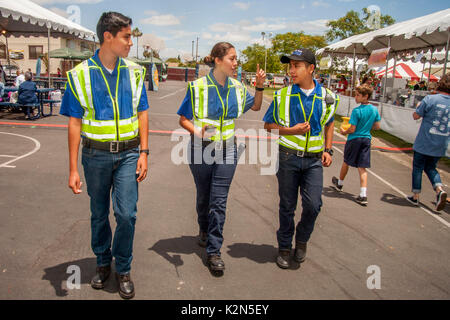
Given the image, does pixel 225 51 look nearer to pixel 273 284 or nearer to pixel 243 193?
pixel 273 284

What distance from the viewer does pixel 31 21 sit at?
13.2 m

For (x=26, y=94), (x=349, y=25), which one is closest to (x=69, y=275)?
(x=26, y=94)

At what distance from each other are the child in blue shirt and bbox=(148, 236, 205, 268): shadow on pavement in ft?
9.88

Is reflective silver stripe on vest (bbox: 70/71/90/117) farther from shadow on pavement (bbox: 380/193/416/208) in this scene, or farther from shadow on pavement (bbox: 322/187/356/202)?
shadow on pavement (bbox: 380/193/416/208)

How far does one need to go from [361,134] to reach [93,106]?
4.49 m

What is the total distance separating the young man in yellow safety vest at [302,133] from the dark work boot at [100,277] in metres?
1.64

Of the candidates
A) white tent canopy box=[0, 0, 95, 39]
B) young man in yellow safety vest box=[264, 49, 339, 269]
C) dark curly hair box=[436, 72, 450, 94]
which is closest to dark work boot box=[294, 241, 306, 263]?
young man in yellow safety vest box=[264, 49, 339, 269]

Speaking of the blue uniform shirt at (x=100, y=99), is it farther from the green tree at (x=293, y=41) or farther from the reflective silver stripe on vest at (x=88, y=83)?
the green tree at (x=293, y=41)

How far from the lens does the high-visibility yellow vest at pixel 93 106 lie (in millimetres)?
2789

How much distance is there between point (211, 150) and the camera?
11.4 ft

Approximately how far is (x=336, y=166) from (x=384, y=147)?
3.70 metres

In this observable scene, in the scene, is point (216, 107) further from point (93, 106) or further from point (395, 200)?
point (395, 200)

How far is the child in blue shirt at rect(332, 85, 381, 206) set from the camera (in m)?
5.80
